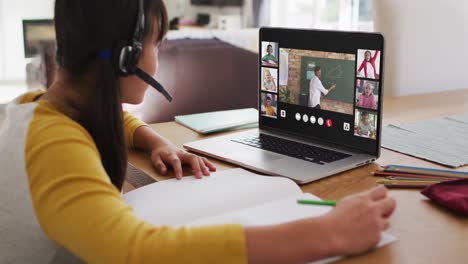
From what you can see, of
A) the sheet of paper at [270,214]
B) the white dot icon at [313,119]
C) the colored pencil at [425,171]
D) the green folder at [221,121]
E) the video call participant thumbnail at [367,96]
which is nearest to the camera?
the sheet of paper at [270,214]

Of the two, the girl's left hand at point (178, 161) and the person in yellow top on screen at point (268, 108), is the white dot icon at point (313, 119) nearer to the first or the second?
the person in yellow top on screen at point (268, 108)

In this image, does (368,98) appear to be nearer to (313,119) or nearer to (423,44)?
(313,119)

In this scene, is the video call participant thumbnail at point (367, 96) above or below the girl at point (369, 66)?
below

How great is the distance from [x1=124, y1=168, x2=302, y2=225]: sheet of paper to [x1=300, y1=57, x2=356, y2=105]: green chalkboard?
270 mm

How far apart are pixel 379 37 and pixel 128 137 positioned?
570mm

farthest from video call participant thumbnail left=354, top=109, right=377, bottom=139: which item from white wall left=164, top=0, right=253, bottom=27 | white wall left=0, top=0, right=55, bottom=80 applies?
white wall left=164, top=0, right=253, bottom=27

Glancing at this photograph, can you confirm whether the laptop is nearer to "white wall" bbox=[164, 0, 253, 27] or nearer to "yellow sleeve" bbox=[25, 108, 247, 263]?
"yellow sleeve" bbox=[25, 108, 247, 263]

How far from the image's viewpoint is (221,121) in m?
1.41

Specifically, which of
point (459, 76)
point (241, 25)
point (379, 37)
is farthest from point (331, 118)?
point (241, 25)

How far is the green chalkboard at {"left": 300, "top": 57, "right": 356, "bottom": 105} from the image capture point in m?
1.09

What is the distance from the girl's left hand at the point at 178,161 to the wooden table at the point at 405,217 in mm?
21

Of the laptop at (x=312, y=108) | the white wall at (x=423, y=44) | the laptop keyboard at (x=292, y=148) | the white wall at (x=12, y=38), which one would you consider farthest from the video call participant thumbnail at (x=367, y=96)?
the white wall at (x=12, y=38)

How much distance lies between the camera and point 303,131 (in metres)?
1.22

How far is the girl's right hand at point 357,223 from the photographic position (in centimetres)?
67
